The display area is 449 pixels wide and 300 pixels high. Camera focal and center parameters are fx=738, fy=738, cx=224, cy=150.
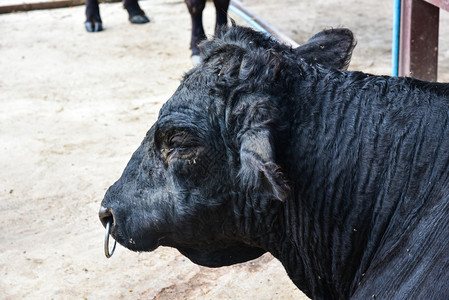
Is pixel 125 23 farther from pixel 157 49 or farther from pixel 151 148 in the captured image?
pixel 151 148

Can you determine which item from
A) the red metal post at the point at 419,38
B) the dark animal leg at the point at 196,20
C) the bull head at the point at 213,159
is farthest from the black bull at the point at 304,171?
the dark animal leg at the point at 196,20

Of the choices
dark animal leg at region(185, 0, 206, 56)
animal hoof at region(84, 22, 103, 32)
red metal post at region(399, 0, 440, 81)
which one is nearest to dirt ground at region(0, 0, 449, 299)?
animal hoof at region(84, 22, 103, 32)

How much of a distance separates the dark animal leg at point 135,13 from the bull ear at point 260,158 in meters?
6.71

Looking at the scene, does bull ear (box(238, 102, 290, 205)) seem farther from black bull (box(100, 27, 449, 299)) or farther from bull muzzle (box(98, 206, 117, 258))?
bull muzzle (box(98, 206, 117, 258))

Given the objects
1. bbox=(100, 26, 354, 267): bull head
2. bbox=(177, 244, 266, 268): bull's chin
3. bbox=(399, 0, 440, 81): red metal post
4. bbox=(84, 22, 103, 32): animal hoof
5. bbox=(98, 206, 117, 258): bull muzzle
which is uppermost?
bbox=(100, 26, 354, 267): bull head

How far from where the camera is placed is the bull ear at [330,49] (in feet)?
9.51

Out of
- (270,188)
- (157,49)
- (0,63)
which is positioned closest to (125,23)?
(157,49)

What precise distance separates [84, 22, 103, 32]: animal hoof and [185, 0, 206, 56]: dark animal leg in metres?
1.64

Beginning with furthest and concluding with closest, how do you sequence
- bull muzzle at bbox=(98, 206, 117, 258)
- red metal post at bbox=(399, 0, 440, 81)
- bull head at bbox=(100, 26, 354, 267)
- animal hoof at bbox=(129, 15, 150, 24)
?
animal hoof at bbox=(129, 15, 150, 24)
red metal post at bbox=(399, 0, 440, 81)
bull muzzle at bbox=(98, 206, 117, 258)
bull head at bbox=(100, 26, 354, 267)

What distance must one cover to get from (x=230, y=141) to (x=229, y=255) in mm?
618

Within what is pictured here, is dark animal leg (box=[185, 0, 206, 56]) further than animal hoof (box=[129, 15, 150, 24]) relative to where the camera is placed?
No

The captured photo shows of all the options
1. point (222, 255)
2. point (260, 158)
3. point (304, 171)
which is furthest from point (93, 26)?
point (260, 158)

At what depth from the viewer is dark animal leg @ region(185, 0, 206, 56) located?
7.44 meters

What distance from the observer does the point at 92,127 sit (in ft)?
20.2
